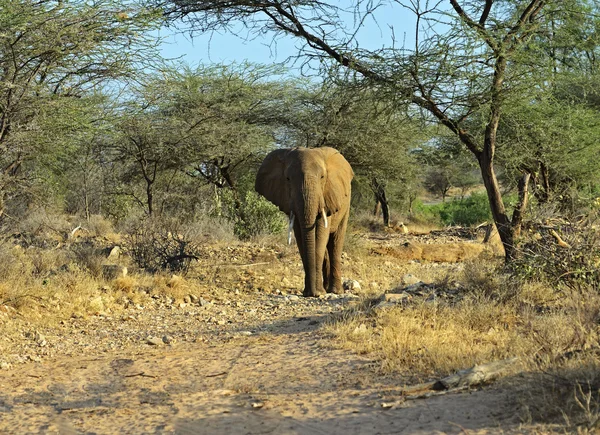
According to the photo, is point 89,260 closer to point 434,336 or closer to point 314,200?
point 314,200

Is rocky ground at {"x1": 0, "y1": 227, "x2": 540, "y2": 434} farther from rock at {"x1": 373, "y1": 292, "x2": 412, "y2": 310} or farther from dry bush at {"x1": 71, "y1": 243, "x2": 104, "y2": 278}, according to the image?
dry bush at {"x1": 71, "y1": 243, "x2": 104, "y2": 278}

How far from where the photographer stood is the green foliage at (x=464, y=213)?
26.0 metres

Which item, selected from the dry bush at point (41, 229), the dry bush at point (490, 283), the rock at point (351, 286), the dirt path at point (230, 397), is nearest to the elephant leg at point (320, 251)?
the rock at point (351, 286)

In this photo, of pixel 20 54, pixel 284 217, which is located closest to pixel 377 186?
pixel 284 217

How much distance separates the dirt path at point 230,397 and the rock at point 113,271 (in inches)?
130

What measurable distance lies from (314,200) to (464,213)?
1804 cm

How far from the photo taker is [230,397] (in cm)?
538

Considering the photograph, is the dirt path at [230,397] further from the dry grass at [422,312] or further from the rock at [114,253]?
the rock at [114,253]

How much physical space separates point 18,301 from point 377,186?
1890 centimetres

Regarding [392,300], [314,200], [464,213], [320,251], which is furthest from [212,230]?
[464,213]

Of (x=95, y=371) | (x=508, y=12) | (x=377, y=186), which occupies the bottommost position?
(x=95, y=371)

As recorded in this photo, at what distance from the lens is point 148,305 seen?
955cm

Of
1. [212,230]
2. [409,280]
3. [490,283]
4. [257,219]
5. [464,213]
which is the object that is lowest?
[409,280]

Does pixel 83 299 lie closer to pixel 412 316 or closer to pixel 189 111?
pixel 412 316
